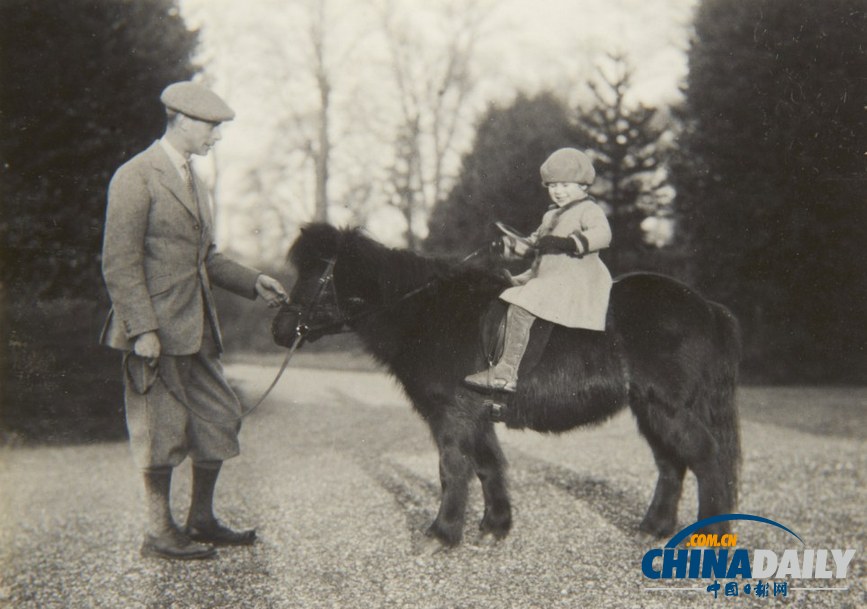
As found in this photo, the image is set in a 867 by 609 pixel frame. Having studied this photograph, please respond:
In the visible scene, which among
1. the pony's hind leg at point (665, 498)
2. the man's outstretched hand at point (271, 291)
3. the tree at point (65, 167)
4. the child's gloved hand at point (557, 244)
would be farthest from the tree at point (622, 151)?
the man's outstretched hand at point (271, 291)

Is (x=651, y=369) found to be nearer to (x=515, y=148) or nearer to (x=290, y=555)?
(x=290, y=555)

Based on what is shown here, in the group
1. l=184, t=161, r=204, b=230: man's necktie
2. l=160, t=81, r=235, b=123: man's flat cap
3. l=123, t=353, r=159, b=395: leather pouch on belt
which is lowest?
l=123, t=353, r=159, b=395: leather pouch on belt

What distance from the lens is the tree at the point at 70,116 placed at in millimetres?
6297

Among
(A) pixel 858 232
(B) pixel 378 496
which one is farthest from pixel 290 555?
(A) pixel 858 232

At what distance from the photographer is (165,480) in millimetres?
4164

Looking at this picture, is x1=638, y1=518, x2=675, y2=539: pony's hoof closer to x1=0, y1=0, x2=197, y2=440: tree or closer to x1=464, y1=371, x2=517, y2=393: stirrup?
x1=464, y1=371, x2=517, y2=393: stirrup

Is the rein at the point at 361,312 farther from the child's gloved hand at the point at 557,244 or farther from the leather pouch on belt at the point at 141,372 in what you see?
the leather pouch on belt at the point at 141,372

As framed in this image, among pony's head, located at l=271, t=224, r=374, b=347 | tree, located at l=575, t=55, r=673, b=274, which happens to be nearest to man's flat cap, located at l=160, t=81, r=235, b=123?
pony's head, located at l=271, t=224, r=374, b=347

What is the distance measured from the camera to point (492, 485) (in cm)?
494

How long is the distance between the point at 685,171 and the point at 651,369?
22.4ft

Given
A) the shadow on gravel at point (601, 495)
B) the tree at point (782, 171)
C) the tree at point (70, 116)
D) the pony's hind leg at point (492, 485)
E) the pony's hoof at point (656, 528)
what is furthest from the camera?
the tree at point (70, 116)

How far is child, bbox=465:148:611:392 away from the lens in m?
4.41

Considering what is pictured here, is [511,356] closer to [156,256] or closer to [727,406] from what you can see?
[727,406]

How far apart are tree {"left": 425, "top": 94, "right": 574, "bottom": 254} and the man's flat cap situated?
6295 mm
